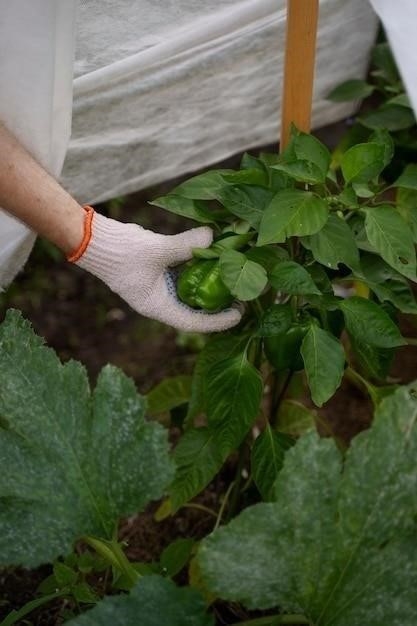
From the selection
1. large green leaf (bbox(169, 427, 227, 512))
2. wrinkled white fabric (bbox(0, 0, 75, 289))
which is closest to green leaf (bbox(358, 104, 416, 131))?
wrinkled white fabric (bbox(0, 0, 75, 289))

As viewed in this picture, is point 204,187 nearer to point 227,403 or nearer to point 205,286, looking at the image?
point 205,286

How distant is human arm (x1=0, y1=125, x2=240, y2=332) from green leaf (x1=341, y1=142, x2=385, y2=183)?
206 millimetres

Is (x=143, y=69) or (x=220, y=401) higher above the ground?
(x=143, y=69)

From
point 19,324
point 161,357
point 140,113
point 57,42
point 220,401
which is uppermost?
point 57,42

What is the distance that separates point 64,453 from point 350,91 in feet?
3.22

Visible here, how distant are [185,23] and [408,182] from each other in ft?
1.55

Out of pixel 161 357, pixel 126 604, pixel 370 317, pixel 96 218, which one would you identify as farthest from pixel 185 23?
pixel 126 604

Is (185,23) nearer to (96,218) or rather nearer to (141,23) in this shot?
(141,23)

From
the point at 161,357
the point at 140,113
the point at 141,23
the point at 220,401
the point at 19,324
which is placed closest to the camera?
the point at 19,324

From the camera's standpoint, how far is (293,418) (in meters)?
1.44

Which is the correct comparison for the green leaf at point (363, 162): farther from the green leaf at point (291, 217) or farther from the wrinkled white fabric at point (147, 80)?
the wrinkled white fabric at point (147, 80)

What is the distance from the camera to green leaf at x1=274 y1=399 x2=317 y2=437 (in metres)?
1.43

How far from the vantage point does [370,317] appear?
3.58 ft

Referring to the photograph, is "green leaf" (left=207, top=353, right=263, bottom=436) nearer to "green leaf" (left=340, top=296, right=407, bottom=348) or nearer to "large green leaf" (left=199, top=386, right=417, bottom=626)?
"green leaf" (left=340, top=296, right=407, bottom=348)
